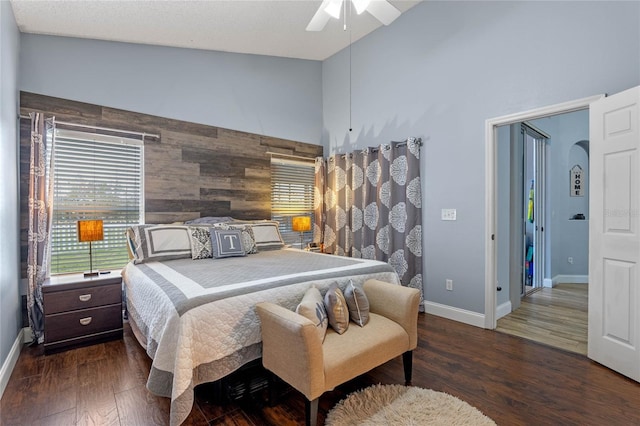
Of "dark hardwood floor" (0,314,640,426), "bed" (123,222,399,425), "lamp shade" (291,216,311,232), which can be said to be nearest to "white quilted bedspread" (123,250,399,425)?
"bed" (123,222,399,425)

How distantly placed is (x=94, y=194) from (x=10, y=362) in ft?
5.12

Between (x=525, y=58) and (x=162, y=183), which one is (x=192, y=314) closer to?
(x=162, y=183)

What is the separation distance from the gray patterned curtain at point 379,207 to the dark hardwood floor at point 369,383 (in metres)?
1.26

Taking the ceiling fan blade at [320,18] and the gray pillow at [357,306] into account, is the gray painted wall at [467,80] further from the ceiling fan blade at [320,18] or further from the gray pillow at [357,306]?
the gray pillow at [357,306]

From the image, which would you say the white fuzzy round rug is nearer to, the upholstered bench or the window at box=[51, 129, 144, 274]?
the upholstered bench

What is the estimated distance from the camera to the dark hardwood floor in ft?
5.73

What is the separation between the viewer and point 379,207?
3.99 metres

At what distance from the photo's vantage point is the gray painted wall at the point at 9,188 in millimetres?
2096

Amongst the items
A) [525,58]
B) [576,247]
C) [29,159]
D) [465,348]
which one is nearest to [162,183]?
[29,159]

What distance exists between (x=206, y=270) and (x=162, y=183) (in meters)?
1.60

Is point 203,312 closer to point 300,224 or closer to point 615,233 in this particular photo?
point 300,224

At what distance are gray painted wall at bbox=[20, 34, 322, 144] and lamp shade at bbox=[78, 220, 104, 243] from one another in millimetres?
1288


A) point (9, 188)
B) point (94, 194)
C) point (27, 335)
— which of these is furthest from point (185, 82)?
point (27, 335)

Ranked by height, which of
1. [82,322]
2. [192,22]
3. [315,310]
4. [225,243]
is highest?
[192,22]
